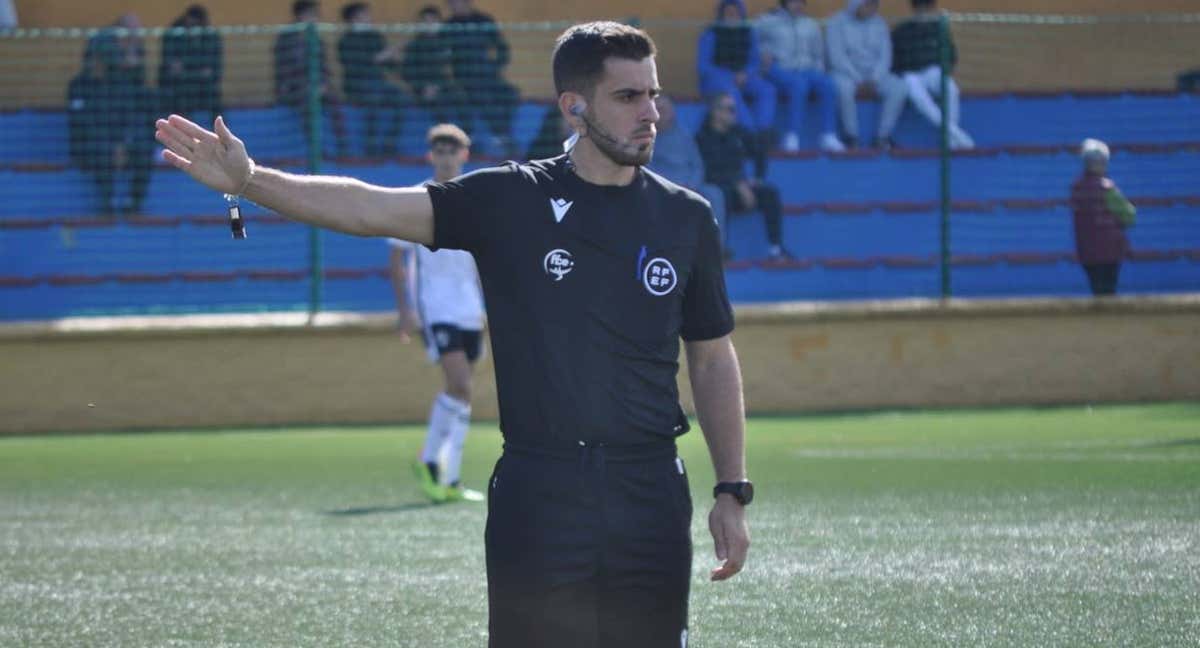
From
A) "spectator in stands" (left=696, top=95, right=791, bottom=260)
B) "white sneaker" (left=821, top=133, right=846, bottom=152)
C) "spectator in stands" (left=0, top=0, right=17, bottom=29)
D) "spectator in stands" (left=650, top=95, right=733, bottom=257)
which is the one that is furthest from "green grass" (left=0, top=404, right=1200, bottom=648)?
"spectator in stands" (left=0, top=0, right=17, bottom=29)

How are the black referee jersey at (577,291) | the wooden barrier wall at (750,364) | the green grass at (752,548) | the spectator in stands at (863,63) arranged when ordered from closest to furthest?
the black referee jersey at (577,291)
the green grass at (752,548)
the wooden barrier wall at (750,364)
the spectator in stands at (863,63)

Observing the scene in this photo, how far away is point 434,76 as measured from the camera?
1698 centimetres

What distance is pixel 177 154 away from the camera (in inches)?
167

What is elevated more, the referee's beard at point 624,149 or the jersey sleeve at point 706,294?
the referee's beard at point 624,149

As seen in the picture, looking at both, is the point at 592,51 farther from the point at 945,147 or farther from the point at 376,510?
the point at 945,147

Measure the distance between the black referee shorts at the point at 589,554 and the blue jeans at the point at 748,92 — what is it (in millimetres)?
13934

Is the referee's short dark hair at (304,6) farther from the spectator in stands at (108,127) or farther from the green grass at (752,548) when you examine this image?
the green grass at (752,548)

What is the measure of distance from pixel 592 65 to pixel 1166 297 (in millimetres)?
13115

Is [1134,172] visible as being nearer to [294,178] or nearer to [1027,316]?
[1027,316]

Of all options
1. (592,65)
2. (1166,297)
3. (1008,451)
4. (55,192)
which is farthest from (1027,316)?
(592,65)

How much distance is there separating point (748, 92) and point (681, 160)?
76.3 inches

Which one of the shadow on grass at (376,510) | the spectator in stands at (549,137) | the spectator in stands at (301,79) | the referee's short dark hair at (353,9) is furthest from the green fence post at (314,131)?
the shadow on grass at (376,510)

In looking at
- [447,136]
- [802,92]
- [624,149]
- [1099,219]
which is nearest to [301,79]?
[802,92]

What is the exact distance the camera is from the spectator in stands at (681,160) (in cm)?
1678
